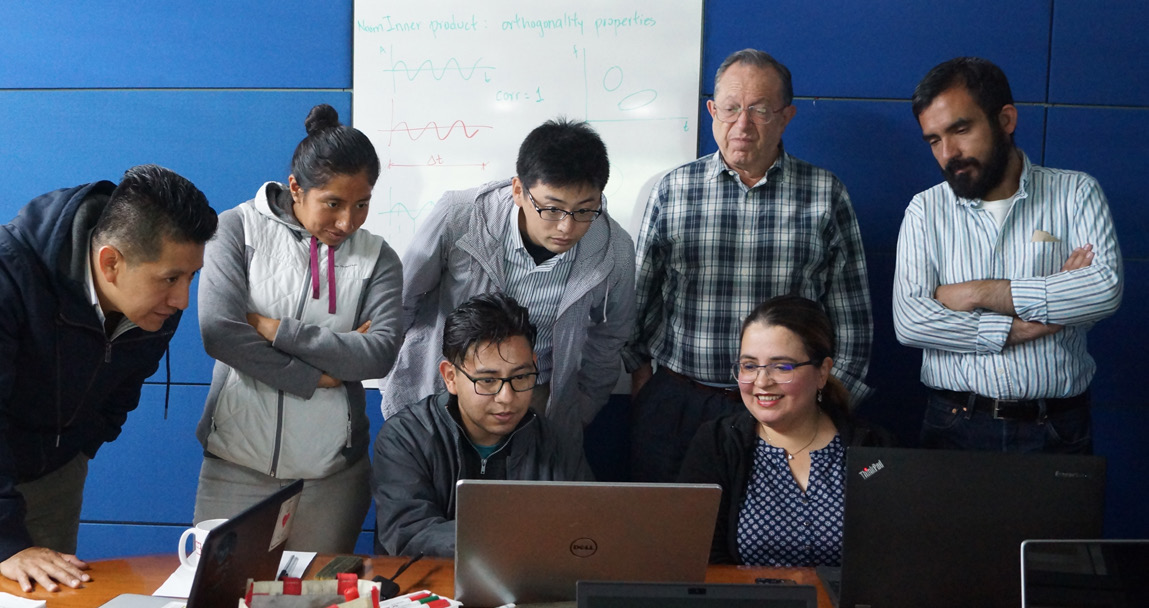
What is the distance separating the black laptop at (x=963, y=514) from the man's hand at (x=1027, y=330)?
3.43ft

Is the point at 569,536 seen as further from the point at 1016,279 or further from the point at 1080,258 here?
the point at 1080,258

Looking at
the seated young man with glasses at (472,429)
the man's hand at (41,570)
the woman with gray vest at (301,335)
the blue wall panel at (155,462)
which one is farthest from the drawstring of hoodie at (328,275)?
the blue wall panel at (155,462)

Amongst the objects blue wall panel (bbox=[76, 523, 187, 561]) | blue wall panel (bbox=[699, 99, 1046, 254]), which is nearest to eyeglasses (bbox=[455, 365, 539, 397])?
blue wall panel (bbox=[699, 99, 1046, 254])

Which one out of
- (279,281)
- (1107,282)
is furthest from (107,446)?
(1107,282)

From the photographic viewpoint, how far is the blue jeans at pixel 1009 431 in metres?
2.35

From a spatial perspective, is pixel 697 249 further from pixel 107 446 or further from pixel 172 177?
pixel 107 446

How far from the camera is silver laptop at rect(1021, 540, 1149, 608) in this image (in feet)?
3.91

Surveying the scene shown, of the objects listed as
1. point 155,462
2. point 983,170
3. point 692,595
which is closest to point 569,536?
point 692,595

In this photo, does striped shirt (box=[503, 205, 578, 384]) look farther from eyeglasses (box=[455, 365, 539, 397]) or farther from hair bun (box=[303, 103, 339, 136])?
hair bun (box=[303, 103, 339, 136])

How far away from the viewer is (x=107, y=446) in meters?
3.26

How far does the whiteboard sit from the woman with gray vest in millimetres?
787

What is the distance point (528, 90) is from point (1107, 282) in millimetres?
1831

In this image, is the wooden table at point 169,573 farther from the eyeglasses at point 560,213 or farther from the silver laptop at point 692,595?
the eyeglasses at point 560,213

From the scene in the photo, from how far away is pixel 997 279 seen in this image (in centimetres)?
238
